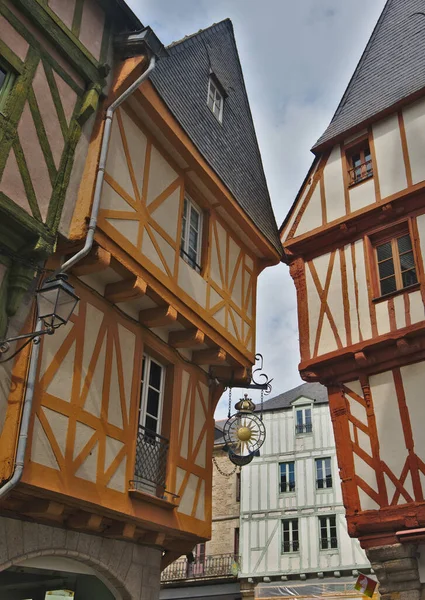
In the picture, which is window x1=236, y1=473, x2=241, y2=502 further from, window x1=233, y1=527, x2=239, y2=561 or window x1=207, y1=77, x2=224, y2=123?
window x1=207, y1=77, x2=224, y2=123

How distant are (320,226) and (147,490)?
558 cm

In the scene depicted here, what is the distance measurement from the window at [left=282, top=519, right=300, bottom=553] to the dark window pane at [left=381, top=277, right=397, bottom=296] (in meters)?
14.5

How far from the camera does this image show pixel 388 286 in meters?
9.41

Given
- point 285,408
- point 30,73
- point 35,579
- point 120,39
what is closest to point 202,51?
point 120,39

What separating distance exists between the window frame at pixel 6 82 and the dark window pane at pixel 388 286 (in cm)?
599

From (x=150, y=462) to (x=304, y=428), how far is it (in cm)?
1714

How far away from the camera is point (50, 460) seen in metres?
5.42

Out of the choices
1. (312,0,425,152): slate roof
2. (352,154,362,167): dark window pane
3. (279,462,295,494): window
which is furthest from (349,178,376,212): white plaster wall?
(279,462,295,494): window

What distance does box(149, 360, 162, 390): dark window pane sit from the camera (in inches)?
293

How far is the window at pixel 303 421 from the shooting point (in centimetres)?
2320

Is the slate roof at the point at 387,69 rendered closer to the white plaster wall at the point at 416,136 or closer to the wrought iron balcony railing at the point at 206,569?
the white plaster wall at the point at 416,136

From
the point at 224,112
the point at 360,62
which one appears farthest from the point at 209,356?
the point at 360,62

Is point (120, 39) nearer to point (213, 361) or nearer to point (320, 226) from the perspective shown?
point (213, 361)

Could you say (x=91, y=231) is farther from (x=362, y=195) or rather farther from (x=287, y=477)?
(x=287, y=477)
